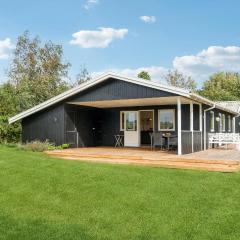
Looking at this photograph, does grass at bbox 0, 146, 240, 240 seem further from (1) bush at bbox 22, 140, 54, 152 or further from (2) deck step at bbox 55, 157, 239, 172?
(1) bush at bbox 22, 140, 54, 152

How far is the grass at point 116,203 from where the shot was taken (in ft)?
17.8

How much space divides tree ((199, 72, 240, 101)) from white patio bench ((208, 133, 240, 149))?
26.2 meters

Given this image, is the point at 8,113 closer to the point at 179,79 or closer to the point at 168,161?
the point at 168,161

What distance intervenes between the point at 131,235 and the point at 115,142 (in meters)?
12.8

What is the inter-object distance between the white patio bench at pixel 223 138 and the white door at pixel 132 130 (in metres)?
3.53

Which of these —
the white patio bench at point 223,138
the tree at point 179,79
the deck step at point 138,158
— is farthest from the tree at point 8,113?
the tree at point 179,79

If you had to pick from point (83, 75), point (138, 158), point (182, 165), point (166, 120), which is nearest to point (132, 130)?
point (166, 120)

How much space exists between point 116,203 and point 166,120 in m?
10.4

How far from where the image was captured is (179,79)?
1780 inches

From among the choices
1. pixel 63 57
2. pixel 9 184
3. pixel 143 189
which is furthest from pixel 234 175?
pixel 63 57

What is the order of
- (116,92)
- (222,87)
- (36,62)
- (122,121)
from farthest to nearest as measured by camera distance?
(222,87) → (36,62) → (122,121) → (116,92)

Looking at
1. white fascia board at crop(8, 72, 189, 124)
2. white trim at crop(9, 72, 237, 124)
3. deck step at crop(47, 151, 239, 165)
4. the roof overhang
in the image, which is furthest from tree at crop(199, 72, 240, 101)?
deck step at crop(47, 151, 239, 165)

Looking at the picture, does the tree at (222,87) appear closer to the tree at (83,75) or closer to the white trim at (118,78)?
the tree at (83,75)

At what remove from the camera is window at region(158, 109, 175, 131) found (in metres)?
16.7
